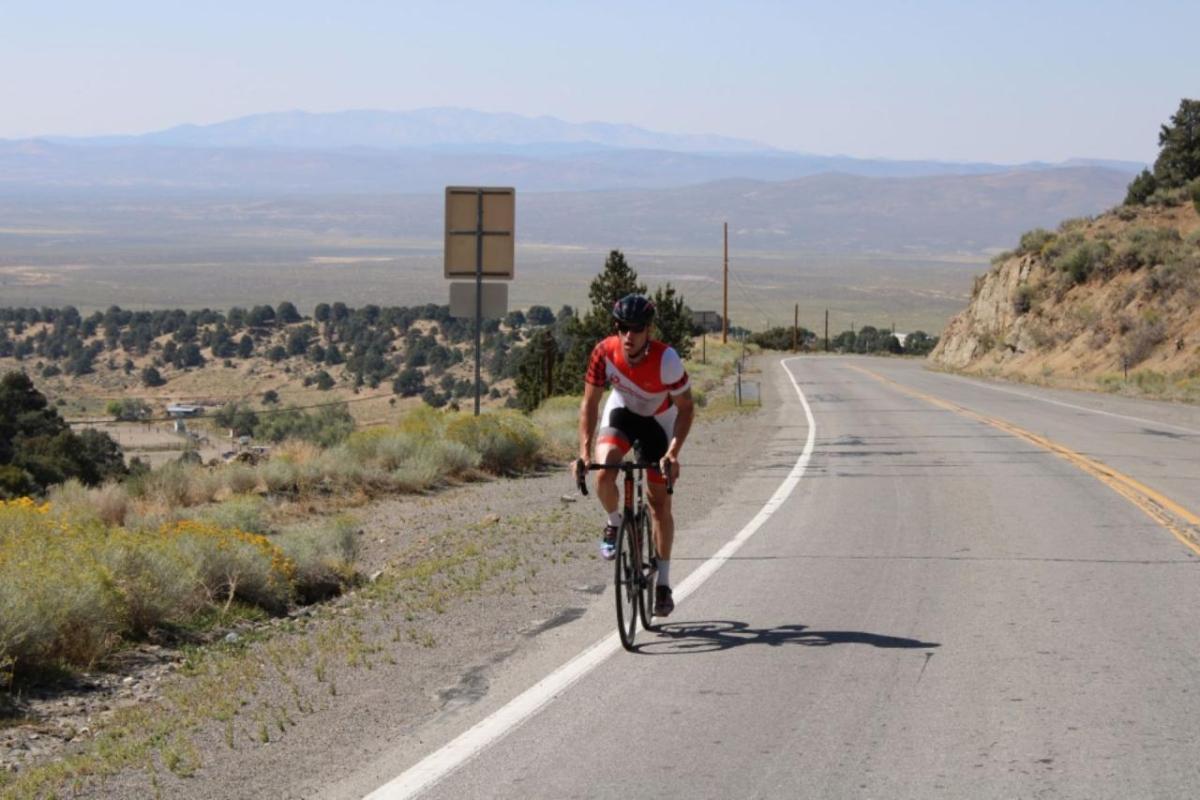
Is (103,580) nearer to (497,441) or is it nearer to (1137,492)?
(497,441)

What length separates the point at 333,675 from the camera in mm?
7887

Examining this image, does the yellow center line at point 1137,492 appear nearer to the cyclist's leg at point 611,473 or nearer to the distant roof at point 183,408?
the cyclist's leg at point 611,473

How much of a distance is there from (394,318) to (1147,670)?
90.0 m

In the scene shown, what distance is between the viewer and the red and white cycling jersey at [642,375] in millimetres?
8078

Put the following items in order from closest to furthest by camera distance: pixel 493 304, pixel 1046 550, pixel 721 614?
pixel 721 614, pixel 1046 550, pixel 493 304

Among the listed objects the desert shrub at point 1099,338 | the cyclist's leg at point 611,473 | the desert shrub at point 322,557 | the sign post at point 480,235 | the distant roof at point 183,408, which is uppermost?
the sign post at point 480,235

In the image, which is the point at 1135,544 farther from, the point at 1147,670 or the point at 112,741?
the point at 112,741

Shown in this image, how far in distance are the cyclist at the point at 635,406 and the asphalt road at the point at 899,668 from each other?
36.0 inches

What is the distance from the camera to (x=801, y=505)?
578 inches

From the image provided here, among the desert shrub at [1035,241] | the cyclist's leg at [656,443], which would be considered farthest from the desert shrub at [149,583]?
the desert shrub at [1035,241]

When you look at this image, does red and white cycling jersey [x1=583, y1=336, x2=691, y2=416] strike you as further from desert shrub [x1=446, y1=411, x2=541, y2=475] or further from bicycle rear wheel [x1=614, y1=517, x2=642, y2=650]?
desert shrub [x1=446, y1=411, x2=541, y2=475]

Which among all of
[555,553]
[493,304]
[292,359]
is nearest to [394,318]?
[292,359]

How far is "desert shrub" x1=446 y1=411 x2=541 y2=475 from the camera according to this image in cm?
1870

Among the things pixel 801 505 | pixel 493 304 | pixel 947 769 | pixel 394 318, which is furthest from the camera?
pixel 394 318
